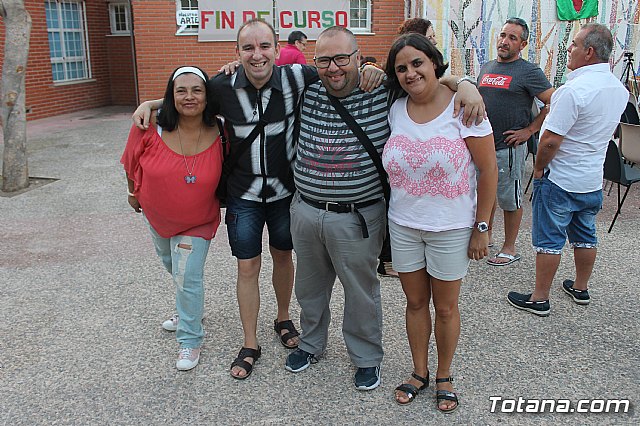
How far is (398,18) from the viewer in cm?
1238

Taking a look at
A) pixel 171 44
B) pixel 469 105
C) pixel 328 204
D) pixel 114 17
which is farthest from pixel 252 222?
pixel 114 17

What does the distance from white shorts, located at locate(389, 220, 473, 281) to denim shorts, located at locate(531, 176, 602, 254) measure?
1.40 meters

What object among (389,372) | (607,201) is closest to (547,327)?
(389,372)

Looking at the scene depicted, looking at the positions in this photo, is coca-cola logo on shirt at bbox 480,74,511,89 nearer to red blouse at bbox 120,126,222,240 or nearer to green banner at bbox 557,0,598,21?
red blouse at bbox 120,126,222,240

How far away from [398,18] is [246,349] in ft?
34.4

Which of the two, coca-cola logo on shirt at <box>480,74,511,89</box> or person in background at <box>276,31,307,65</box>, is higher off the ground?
person in background at <box>276,31,307,65</box>

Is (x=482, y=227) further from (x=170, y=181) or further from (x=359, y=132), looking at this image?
(x=170, y=181)

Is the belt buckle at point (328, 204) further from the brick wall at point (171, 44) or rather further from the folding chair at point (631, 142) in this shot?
the brick wall at point (171, 44)

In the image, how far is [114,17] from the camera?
15641 mm

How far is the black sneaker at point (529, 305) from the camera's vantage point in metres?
3.92

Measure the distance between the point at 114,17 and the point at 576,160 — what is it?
14.8m

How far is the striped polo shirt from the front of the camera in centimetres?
276

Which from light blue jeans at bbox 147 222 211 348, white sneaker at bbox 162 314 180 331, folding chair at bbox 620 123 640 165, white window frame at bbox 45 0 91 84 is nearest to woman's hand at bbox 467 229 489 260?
light blue jeans at bbox 147 222 211 348

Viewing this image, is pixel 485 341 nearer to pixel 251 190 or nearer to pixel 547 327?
pixel 547 327
